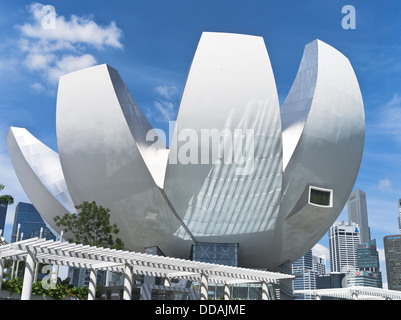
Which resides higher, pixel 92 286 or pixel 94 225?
pixel 94 225

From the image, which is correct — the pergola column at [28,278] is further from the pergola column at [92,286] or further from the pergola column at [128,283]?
the pergola column at [92,286]

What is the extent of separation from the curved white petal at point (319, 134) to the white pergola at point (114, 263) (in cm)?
948

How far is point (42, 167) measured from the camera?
3247 cm

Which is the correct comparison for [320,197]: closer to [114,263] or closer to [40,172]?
[114,263]

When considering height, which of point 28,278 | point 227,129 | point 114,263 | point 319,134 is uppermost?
point 319,134

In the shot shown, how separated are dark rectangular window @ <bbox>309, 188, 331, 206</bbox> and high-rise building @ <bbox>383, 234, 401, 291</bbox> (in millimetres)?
148882

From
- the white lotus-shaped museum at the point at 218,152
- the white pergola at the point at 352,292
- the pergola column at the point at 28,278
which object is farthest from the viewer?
the white lotus-shaped museum at the point at 218,152

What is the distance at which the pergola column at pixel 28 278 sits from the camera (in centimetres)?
1438

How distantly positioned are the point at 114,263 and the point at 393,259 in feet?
610

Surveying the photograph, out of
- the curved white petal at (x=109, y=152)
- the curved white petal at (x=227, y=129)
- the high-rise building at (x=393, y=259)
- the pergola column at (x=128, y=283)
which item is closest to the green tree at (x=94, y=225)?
the curved white petal at (x=109, y=152)

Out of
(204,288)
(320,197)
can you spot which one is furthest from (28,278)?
(320,197)

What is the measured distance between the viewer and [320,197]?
3070 centimetres
